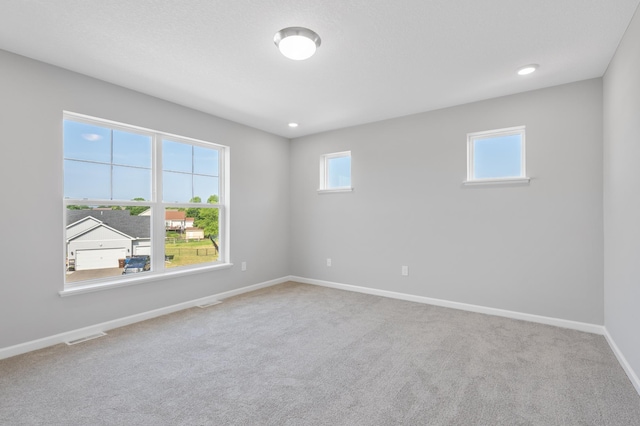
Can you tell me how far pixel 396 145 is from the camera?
426cm

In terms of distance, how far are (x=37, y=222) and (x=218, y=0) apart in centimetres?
248

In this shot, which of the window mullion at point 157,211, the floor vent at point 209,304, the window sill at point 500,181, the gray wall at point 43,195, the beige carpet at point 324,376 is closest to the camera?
the beige carpet at point 324,376

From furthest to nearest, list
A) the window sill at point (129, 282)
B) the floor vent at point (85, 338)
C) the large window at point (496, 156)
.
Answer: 1. the large window at point (496, 156)
2. the window sill at point (129, 282)
3. the floor vent at point (85, 338)

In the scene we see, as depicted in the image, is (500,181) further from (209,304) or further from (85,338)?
(85,338)

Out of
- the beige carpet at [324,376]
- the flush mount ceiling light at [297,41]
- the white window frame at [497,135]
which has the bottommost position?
the beige carpet at [324,376]

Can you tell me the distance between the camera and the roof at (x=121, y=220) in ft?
9.98

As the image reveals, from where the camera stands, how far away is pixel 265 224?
4980mm

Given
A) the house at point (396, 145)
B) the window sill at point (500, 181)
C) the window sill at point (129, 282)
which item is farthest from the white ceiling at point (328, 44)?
the window sill at point (129, 282)

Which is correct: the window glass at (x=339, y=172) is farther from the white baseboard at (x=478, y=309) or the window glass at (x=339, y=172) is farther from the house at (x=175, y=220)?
the house at (x=175, y=220)

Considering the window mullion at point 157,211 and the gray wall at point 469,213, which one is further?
the window mullion at point 157,211

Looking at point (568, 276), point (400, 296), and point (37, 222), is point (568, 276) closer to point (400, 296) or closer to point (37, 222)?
point (400, 296)

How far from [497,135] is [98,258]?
472cm

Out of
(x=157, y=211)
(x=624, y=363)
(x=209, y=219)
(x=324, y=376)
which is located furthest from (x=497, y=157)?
(x=157, y=211)

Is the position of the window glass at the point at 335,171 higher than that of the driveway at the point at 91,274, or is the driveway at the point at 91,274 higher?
the window glass at the point at 335,171
